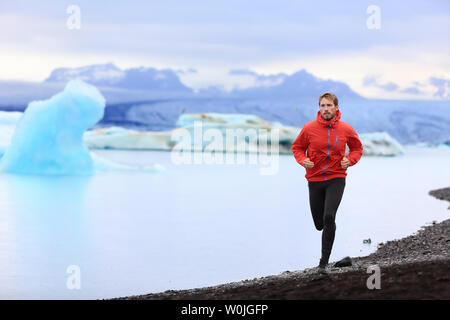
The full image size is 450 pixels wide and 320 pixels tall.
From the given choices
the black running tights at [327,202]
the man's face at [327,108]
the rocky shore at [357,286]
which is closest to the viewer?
the rocky shore at [357,286]

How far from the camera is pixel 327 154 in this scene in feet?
15.6

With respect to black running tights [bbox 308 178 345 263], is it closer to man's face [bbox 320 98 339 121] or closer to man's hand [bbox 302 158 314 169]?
man's hand [bbox 302 158 314 169]

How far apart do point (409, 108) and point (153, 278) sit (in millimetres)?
83497

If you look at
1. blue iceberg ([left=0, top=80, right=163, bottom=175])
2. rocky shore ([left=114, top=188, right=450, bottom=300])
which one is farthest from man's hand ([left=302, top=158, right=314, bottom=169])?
blue iceberg ([left=0, top=80, right=163, bottom=175])

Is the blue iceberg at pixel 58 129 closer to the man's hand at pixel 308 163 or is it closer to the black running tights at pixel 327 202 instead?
the black running tights at pixel 327 202

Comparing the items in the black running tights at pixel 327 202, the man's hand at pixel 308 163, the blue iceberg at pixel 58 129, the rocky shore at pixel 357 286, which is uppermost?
the blue iceberg at pixel 58 129

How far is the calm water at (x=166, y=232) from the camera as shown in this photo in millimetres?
6738

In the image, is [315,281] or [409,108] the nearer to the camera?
[315,281]

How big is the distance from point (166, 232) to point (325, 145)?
6.08 metres

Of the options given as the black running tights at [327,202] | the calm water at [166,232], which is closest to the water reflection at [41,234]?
the calm water at [166,232]
